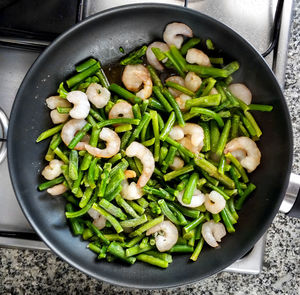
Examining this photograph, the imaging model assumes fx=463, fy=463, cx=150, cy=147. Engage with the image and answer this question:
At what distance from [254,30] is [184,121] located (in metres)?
0.38

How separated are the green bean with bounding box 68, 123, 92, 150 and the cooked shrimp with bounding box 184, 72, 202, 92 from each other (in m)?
0.30

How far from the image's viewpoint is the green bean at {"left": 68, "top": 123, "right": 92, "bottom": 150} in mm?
1245

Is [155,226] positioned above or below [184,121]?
below

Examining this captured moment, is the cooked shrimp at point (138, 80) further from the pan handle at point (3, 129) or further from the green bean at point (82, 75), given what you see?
the pan handle at point (3, 129)

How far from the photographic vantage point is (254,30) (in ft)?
4.63

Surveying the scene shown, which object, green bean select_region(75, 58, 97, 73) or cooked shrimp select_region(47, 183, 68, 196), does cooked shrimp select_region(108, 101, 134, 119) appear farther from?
cooked shrimp select_region(47, 183, 68, 196)

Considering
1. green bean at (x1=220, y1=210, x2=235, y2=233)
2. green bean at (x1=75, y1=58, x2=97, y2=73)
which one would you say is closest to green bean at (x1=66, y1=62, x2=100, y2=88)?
green bean at (x1=75, y1=58, x2=97, y2=73)

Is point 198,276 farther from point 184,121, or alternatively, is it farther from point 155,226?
point 184,121

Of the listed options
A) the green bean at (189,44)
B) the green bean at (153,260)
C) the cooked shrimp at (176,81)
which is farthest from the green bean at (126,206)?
the green bean at (189,44)

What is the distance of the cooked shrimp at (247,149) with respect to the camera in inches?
50.4

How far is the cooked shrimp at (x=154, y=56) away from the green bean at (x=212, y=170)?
29 cm

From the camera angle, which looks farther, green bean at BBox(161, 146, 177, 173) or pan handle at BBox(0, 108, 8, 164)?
pan handle at BBox(0, 108, 8, 164)

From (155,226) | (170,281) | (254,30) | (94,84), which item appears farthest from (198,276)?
(254,30)

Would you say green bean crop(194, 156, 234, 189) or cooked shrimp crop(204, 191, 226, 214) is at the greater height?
green bean crop(194, 156, 234, 189)
